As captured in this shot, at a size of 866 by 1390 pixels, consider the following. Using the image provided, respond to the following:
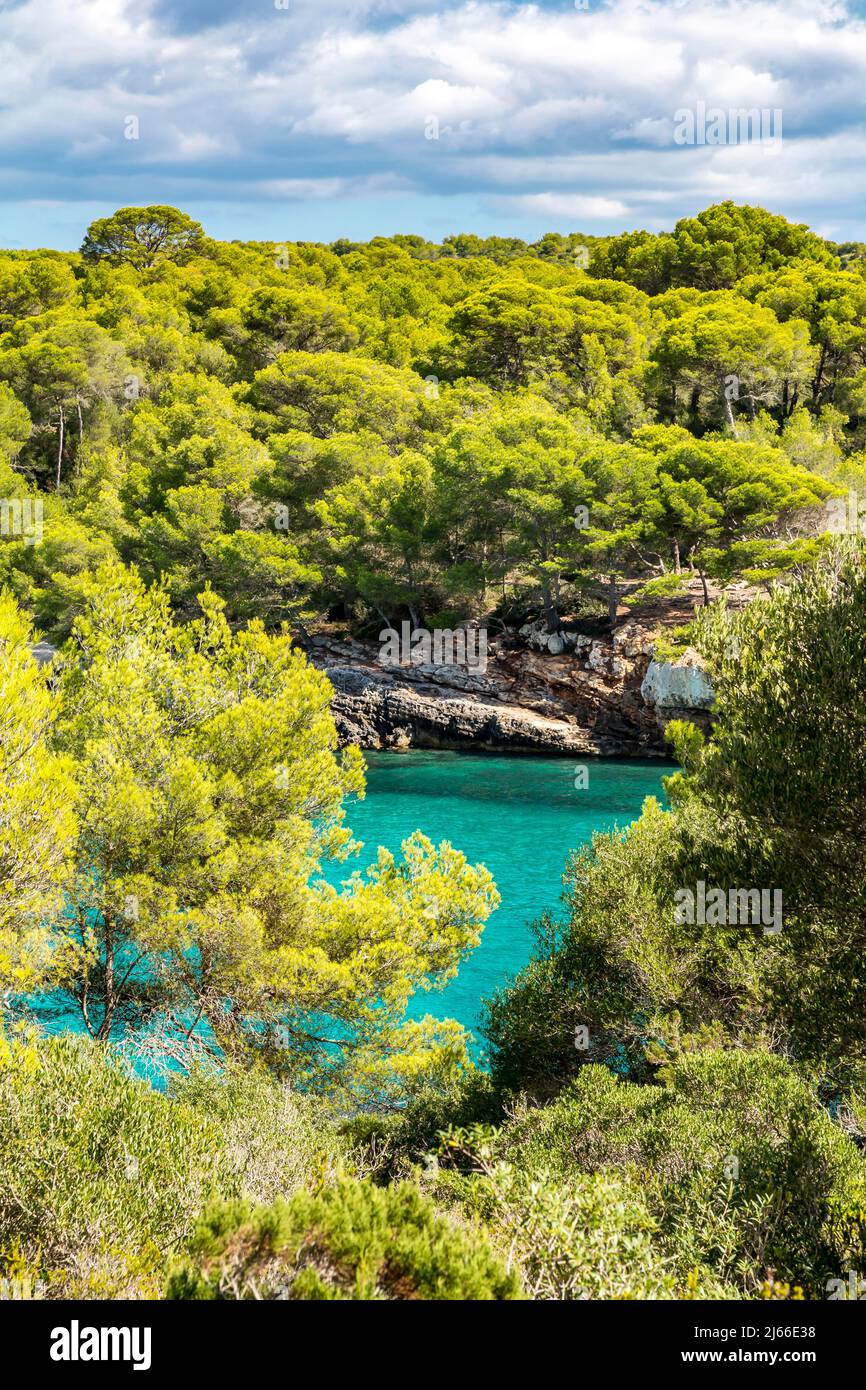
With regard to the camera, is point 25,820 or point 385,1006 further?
point 385,1006

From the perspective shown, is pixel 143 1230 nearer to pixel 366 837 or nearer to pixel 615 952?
pixel 615 952

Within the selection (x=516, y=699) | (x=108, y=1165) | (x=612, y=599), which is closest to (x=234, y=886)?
(x=108, y=1165)

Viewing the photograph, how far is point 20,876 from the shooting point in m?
7.75

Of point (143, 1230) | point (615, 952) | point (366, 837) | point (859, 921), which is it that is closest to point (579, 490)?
point (366, 837)

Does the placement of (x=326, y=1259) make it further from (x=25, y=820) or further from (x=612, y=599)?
(x=612, y=599)

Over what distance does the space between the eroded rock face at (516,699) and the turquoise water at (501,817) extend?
938mm

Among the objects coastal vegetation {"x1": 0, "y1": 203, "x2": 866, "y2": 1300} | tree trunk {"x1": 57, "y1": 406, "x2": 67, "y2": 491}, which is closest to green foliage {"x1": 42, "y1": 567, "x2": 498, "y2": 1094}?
coastal vegetation {"x1": 0, "y1": 203, "x2": 866, "y2": 1300}

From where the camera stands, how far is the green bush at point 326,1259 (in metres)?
4.75

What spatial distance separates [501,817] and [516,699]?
785cm

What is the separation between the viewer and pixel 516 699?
3553 cm

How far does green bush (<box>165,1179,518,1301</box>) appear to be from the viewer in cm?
475

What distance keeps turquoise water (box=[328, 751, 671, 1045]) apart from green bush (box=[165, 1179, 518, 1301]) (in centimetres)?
1244

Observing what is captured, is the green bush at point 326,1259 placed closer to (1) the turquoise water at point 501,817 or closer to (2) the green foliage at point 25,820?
(2) the green foliage at point 25,820
